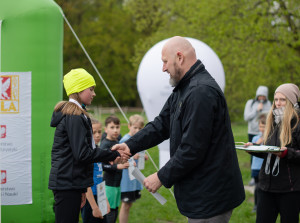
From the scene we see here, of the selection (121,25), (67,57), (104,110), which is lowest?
(104,110)

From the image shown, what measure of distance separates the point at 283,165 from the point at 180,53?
Answer: 75.9 inches

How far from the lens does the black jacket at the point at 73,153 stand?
3895 millimetres

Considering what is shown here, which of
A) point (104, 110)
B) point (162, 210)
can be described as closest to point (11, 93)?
point (162, 210)

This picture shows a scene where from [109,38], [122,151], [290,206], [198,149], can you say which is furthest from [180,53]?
[109,38]

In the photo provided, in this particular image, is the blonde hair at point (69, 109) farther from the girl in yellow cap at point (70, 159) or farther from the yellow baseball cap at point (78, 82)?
the yellow baseball cap at point (78, 82)

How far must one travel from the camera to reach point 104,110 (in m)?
36.4

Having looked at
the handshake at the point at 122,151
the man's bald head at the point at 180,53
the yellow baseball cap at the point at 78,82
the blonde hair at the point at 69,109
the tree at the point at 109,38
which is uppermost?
the man's bald head at the point at 180,53

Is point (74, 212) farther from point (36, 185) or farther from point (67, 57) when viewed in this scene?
point (67, 57)

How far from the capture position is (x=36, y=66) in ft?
19.3

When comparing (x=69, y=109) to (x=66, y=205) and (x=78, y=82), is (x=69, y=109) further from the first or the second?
(x=66, y=205)

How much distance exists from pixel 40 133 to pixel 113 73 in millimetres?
35726

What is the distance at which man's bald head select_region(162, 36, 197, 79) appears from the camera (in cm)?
325

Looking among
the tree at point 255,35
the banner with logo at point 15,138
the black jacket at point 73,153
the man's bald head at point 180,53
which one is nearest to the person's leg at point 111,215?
the banner with logo at point 15,138

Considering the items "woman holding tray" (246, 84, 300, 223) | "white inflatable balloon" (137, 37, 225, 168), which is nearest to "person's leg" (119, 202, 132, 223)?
"woman holding tray" (246, 84, 300, 223)
